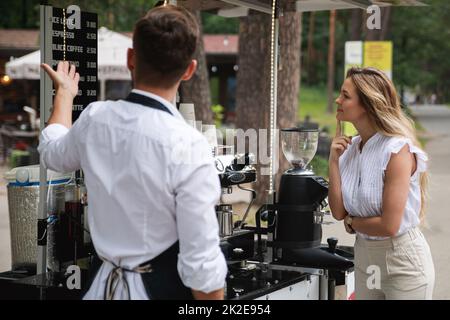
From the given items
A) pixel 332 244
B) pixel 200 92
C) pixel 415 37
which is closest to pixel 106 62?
pixel 200 92

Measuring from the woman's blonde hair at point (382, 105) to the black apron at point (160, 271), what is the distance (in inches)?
46.0

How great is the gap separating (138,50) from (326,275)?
7.92 ft

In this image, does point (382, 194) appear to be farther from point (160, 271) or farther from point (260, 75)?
point (260, 75)

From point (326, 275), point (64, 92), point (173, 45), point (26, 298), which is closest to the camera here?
point (173, 45)

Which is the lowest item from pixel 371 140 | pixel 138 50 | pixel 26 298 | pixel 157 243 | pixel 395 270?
pixel 26 298

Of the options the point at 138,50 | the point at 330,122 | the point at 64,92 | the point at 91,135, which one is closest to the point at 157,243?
the point at 91,135

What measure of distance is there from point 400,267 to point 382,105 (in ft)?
2.23

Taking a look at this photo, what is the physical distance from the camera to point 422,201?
3168 mm

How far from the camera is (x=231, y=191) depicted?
449 cm

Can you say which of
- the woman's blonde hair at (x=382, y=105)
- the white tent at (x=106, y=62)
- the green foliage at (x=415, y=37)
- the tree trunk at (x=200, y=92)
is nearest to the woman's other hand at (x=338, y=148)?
the woman's blonde hair at (x=382, y=105)

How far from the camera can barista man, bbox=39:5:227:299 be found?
2.11 m

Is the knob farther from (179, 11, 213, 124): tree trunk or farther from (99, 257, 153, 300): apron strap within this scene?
(179, 11, 213, 124): tree trunk

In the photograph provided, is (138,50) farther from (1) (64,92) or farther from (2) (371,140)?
(2) (371,140)

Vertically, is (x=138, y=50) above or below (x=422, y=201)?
above
